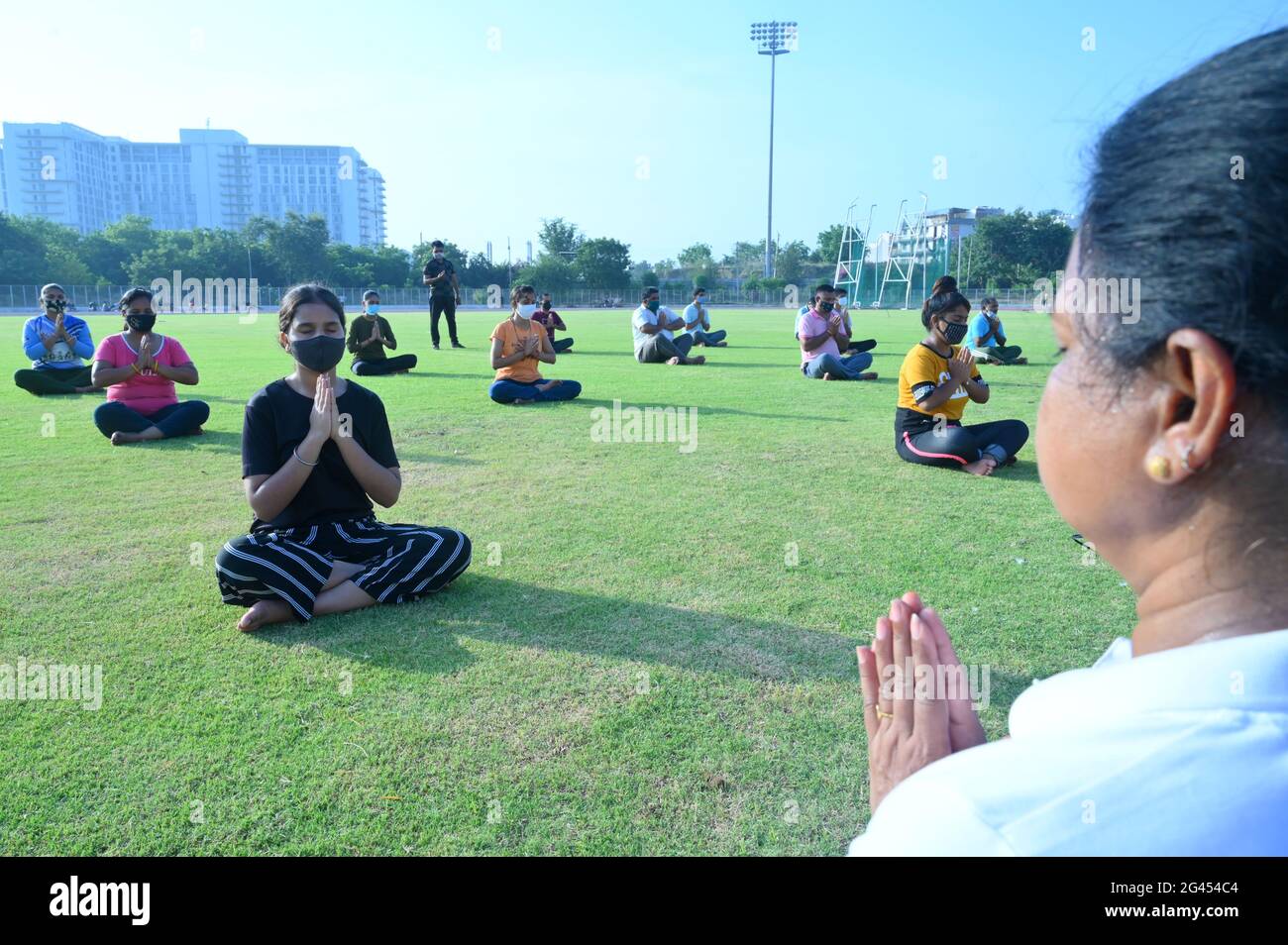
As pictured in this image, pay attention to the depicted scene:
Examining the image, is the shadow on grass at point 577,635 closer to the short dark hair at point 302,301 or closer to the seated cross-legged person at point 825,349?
the short dark hair at point 302,301

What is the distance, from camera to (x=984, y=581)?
452 centimetres

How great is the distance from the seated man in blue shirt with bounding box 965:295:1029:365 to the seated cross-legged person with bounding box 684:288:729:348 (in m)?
5.42

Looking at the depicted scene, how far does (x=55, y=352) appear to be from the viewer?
1186 centimetres

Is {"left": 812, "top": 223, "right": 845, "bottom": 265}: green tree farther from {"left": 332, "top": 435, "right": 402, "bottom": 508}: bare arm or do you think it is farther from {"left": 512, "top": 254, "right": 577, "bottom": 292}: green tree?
{"left": 332, "top": 435, "right": 402, "bottom": 508}: bare arm

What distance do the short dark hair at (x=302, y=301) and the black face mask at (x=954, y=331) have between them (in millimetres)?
4687

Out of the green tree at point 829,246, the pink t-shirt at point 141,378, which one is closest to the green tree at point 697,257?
the green tree at point 829,246

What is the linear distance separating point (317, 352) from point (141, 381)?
570 centimetres

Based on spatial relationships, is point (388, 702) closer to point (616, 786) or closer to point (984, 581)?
point (616, 786)

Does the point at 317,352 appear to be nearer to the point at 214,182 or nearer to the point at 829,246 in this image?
the point at 829,246

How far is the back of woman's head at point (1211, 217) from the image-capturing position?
0.79m

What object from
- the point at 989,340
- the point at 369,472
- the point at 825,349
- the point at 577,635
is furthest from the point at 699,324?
the point at 577,635

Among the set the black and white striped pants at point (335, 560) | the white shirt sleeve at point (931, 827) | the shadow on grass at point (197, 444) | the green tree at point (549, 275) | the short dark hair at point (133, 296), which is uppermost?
the green tree at point (549, 275)
